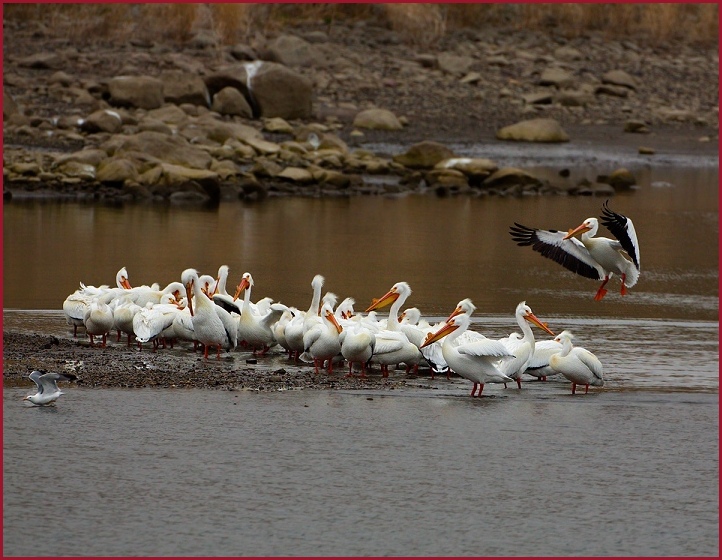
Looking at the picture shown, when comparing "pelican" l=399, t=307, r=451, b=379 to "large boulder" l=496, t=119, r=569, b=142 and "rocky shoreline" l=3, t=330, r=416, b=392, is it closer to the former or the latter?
"rocky shoreline" l=3, t=330, r=416, b=392

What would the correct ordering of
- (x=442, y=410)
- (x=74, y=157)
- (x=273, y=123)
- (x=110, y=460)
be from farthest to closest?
(x=273, y=123) → (x=74, y=157) → (x=442, y=410) → (x=110, y=460)

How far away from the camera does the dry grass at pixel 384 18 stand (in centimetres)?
3934

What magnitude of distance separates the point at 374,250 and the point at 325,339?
905cm

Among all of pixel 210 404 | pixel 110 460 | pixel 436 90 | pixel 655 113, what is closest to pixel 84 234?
pixel 210 404

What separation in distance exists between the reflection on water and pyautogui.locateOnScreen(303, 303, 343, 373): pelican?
11.4 feet

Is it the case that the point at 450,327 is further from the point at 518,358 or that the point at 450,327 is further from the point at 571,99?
the point at 571,99

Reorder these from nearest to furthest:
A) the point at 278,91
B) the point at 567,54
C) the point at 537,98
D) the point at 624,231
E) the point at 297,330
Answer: the point at 297,330 < the point at 624,231 < the point at 278,91 < the point at 537,98 < the point at 567,54

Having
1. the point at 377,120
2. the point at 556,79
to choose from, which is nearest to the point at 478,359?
the point at 377,120

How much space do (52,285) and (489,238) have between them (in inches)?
333

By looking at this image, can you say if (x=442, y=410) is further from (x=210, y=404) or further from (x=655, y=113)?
(x=655, y=113)

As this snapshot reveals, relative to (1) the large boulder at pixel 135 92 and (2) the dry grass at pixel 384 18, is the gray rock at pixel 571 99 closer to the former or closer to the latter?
(2) the dry grass at pixel 384 18

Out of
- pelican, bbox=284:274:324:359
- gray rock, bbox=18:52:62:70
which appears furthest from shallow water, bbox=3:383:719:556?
gray rock, bbox=18:52:62:70

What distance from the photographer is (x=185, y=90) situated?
33.6 meters

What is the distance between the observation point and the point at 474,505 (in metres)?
7.30
